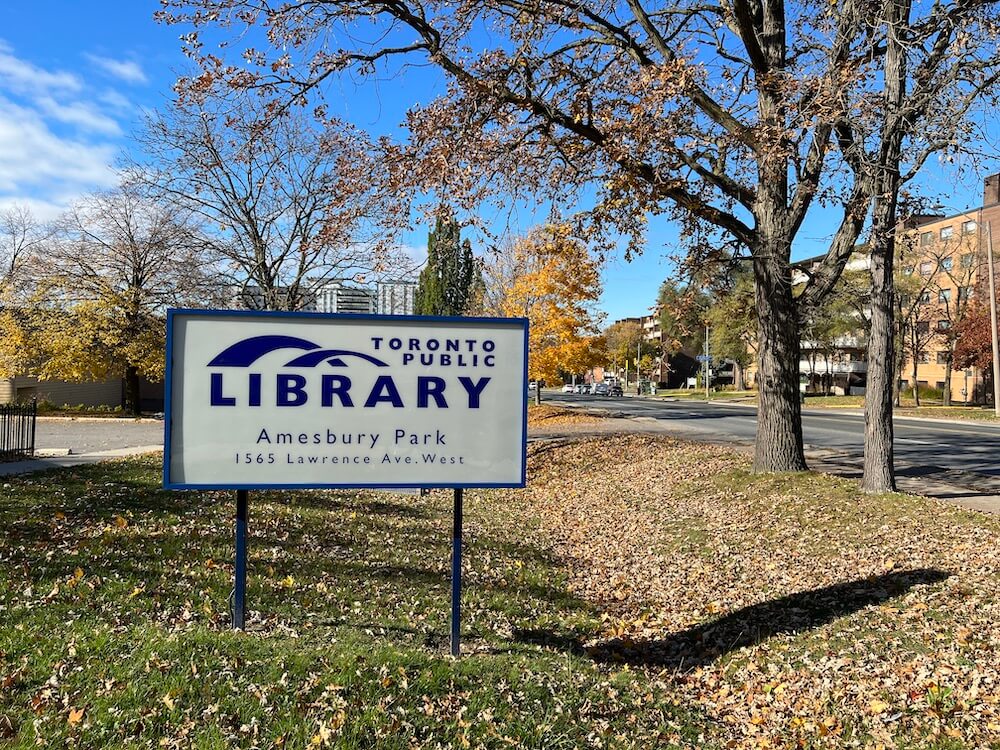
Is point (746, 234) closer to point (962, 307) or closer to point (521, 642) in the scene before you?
point (521, 642)

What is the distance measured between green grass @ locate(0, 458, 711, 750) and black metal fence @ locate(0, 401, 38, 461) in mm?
5536

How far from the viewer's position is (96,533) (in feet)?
23.4

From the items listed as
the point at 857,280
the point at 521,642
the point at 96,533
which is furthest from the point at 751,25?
the point at 857,280

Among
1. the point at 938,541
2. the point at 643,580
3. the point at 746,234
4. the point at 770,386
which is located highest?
the point at 746,234

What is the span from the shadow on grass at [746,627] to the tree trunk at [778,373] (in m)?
4.97

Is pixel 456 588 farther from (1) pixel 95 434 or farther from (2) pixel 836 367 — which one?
(2) pixel 836 367

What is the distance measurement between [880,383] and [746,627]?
568 cm

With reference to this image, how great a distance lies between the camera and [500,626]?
6.02 metres

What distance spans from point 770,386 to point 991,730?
316 inches

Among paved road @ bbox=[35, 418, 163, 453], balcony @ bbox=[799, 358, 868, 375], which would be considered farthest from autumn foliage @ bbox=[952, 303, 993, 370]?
paved road @ bbox=[35, 418, 163, 453]

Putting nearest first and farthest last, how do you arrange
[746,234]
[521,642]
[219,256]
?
1. [521,642]
2. [746,234]
3. [219,256]

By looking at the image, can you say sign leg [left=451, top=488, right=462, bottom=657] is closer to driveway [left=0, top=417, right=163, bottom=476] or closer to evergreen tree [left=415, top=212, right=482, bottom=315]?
driveway [left=0, top=417, right=163, bottom=476]

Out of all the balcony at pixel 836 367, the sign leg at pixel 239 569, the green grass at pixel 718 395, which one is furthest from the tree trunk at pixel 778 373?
the balcony at pixel 836 367

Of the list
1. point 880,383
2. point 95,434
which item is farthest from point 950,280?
point 95,434
